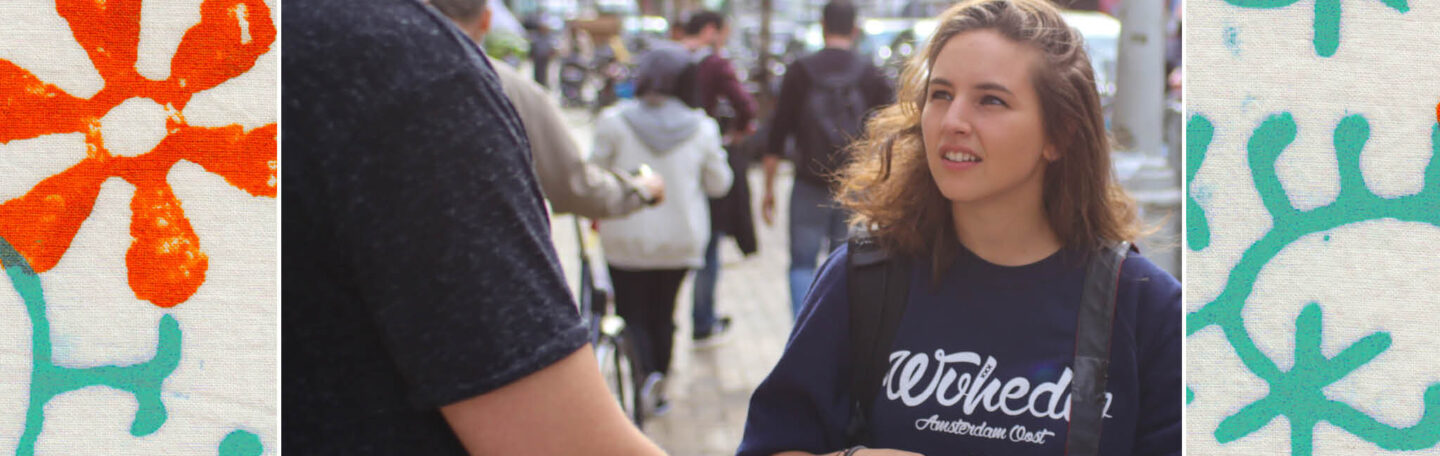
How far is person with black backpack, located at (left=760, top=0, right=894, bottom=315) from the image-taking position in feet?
18.5

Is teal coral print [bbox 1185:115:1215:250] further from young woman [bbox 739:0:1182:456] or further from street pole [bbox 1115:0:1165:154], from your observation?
street pole [bbox 1115:0:1165:154]

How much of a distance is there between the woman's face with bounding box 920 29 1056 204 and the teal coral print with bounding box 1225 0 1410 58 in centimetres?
75

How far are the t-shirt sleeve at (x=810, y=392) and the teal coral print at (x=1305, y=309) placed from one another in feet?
2.34

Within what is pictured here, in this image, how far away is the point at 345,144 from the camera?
3.53 ft

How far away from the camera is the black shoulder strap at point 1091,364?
5.70 feet

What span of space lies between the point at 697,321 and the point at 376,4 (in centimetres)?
573

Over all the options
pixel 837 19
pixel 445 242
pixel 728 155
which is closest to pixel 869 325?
pixel 445 242

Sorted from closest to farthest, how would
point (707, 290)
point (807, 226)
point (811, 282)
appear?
point (811, 282) < point (807, 226) < point (707, 290)

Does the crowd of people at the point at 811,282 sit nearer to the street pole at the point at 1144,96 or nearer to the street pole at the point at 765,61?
the street pole at the point at 1144,96

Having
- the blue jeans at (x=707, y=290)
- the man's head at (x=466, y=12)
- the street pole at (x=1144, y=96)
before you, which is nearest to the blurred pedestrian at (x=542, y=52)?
the blue jeans at (x=707, y=290)

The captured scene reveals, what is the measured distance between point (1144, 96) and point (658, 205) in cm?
202

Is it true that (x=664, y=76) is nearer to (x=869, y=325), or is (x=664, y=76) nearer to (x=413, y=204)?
(x=869, y=325)

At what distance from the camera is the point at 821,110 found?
18.5ft

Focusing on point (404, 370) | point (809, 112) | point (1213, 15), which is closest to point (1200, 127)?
point (1213, 15)
